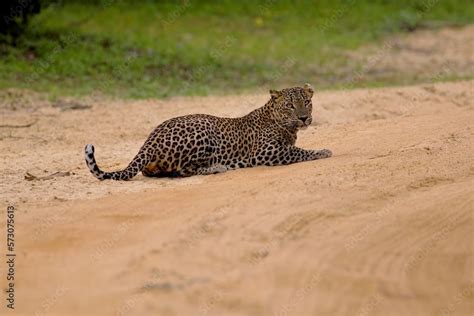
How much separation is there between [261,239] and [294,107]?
9.07 feet

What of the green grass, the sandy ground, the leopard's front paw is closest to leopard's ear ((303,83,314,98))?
the leopard's front paw

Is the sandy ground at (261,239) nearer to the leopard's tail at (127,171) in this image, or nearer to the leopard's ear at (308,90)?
the leopard's tail at (127,171)

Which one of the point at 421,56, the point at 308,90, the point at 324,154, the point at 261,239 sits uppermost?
the point at 421,56

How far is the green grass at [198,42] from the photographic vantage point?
62.0 ft

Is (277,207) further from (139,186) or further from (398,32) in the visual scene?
(398,32)

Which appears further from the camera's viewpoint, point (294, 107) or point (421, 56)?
point (421, 56)

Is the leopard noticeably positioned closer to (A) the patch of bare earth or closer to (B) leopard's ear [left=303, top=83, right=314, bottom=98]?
(B) leopard's ear [left=303, top=83, right=314, bottom=98]

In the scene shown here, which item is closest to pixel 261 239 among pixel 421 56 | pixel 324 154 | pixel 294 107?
pixel 324 154

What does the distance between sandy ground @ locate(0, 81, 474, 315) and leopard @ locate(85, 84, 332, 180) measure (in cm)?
21

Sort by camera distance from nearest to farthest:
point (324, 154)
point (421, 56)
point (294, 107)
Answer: point (324, 154)
point (294, 107)
point (421, 56)

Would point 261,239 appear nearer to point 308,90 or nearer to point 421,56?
point 308,90

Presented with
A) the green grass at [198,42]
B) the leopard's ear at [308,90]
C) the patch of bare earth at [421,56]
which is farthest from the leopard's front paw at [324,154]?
the patch of bare earth at [421,56]

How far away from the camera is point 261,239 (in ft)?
27.4

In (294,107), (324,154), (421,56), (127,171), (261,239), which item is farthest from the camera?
(421,56)
